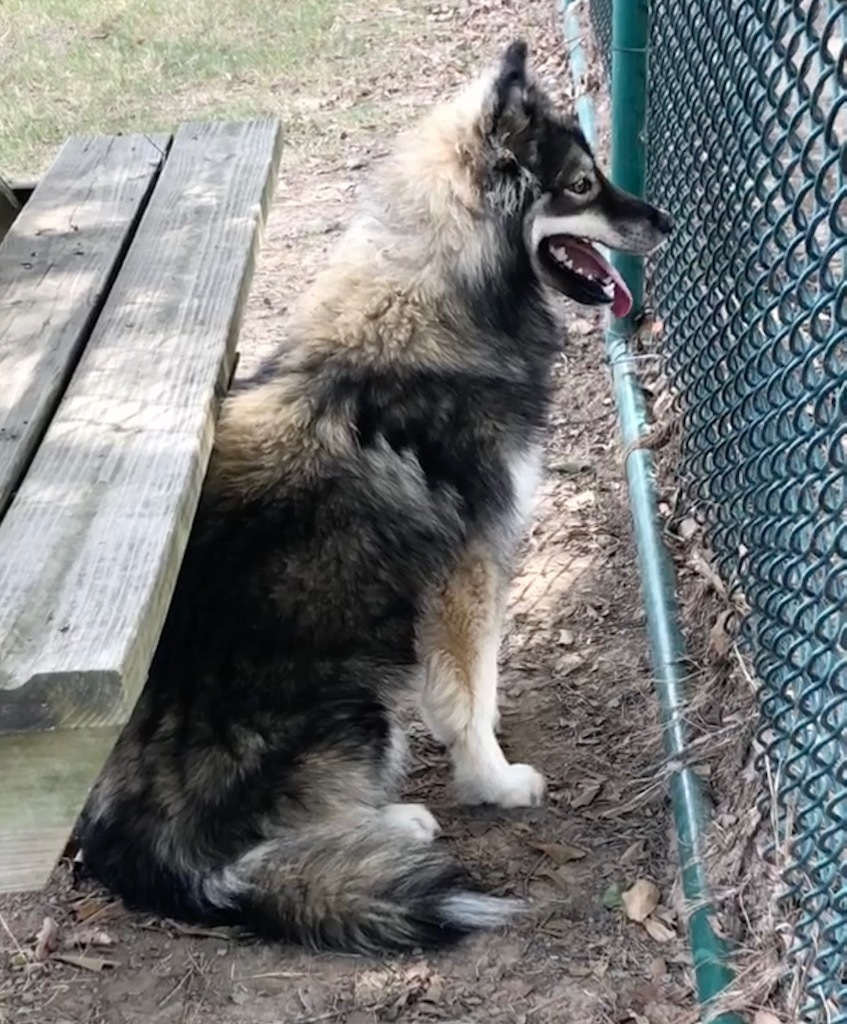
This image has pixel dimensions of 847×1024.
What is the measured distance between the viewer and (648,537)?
3525 millimetres

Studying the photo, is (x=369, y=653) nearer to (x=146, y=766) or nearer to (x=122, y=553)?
(x=146, y=766)

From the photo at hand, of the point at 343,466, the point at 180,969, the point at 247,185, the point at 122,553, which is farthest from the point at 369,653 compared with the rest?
the point at 247,185

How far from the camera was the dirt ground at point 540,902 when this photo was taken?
8.14 feet

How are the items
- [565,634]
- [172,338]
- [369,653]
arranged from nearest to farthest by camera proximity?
[172,338] → [369,653] → [565,634]

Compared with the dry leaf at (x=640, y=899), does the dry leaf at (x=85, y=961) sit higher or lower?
lower

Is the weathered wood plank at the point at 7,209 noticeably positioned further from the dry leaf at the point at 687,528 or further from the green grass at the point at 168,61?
the green grass at the point at 168,61

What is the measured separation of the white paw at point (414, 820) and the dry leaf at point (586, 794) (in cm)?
32

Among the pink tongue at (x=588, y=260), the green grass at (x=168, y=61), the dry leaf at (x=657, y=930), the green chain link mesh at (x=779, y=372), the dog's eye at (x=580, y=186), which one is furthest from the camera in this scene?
the green grass at (x=168, y=61)

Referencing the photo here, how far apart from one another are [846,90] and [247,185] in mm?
1705

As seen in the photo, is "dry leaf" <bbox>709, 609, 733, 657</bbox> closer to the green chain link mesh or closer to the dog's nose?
the green chain link mesh

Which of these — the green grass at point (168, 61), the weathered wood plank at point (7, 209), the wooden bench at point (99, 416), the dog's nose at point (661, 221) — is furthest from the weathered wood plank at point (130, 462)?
the green grass at point (168, 61)

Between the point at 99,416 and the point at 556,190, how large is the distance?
1208mm

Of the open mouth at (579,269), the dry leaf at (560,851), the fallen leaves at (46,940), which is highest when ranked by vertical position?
the open mouth at (579,269)

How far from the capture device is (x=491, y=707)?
299 cm
